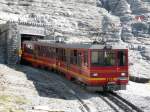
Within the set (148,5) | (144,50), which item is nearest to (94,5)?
(148,5)

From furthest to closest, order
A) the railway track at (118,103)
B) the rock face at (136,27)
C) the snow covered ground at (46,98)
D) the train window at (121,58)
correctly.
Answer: the rock face at (136,27), the train window at (121,58), the railway track at (118,103), the snow covered ground at (46,98)

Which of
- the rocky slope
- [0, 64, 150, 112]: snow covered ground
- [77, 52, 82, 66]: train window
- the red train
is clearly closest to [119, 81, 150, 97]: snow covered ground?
[0, 64, 150, 112]: snow covered ground

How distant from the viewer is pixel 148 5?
9850 centimetres

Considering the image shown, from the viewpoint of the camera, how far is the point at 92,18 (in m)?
89.9

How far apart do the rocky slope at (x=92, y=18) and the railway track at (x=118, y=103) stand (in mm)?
43573

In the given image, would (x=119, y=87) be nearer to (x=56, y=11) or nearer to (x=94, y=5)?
(x=56, y=11)

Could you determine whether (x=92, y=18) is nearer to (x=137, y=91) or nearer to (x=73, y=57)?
(x=137, y=91)

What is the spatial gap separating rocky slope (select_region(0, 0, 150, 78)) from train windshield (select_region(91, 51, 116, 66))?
141 ft

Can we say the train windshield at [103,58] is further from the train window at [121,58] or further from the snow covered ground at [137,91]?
the snow covered ground at [137,91]

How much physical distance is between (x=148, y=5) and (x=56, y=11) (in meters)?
23.3

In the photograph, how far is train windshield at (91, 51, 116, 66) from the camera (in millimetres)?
24656

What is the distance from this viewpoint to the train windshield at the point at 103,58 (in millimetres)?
24656

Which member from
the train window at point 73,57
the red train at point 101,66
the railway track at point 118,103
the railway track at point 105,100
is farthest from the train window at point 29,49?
the railway track at point 118,103

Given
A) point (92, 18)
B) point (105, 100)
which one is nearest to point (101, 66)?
point (105, 100)
